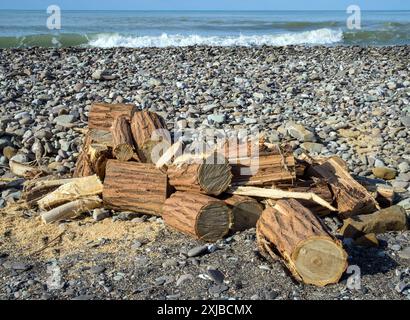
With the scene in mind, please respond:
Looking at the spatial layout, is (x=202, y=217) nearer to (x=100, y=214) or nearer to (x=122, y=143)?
(x=100, y=214)

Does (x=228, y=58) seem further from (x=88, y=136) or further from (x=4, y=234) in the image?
(x=4, y=234)

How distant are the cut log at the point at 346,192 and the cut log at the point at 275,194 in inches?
7.9

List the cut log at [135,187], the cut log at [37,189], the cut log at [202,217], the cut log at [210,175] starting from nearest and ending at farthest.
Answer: the cut log at [202,217], the cut log at [210,175], the cut log at [135,187], the cut log at [37,189]

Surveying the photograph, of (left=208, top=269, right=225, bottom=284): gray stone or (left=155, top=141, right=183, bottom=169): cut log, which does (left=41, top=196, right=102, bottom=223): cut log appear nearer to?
(left=155, top=141, right=183, bottom=169): cut log

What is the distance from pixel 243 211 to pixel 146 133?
1.44 metres

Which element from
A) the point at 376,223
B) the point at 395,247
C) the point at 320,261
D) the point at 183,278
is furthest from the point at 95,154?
the point at 395,247

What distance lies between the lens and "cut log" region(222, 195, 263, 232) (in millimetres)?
4949

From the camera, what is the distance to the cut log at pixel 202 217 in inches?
188

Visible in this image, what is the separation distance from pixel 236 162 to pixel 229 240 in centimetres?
81

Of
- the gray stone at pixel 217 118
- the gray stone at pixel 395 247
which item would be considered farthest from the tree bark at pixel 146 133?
→ the gray stone at pixel 217 118

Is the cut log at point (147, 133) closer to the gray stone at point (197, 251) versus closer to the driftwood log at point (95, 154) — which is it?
the driftwood log at point (95, 154)

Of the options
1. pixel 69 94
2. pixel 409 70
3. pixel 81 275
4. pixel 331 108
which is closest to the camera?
pixel 81 275
